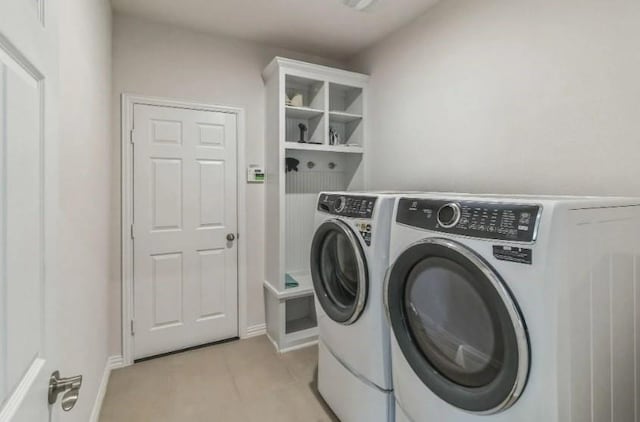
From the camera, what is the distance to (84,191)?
152cm

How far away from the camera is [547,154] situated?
5.32 feet

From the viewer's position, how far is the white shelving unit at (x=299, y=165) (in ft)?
8.45

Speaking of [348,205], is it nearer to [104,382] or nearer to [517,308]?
A: [517,308]

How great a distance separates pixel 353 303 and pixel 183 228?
1645 mm

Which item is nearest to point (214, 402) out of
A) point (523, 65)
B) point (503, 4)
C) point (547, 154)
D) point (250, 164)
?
point (250, 164)

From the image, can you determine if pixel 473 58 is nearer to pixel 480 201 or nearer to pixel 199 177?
pixel 480 201

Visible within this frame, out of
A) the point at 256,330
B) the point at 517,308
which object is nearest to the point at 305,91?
the point at 256,330

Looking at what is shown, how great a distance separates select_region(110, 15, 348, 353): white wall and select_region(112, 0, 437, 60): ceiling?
10 centimetres

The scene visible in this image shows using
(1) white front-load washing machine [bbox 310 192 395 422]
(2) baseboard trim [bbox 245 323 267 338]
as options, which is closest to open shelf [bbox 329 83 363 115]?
(1) white front-load washing machine [bbox 310 192 395 422]

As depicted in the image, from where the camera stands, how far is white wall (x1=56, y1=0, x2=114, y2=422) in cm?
125

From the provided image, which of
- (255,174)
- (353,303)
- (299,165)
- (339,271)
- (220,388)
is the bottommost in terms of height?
(220,388)

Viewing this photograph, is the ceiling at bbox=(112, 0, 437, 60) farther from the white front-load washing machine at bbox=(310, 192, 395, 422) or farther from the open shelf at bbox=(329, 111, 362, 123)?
the white front-load washing machine at bbox=(310, 192, 395, 422)

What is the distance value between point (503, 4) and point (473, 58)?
0.30 m

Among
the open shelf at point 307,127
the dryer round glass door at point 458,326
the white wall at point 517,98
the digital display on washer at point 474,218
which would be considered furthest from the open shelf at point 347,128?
the dryer round glass door at point 458,326
